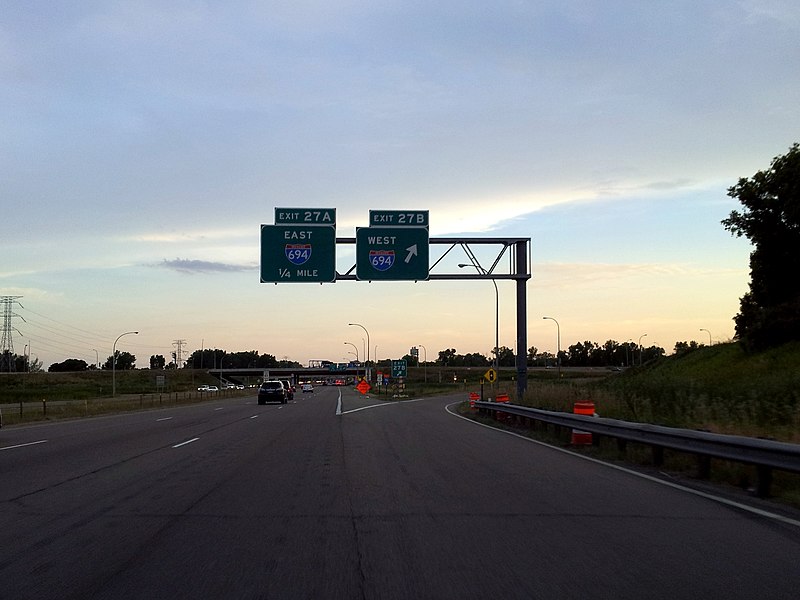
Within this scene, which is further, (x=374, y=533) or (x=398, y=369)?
(x=398, y=369)

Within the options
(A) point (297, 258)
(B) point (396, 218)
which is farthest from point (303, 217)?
(B) point (396, 218)

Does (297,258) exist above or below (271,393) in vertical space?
above

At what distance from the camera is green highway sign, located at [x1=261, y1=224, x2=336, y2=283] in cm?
3266

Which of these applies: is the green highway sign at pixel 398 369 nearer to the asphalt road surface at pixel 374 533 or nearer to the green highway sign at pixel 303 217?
the green highway sign at pixel 303 217

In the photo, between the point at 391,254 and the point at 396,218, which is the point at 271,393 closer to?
the point at 391,254

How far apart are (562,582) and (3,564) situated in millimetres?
5294

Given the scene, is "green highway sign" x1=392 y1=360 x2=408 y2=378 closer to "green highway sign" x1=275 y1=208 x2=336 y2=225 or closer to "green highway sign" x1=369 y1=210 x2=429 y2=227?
"green highway sign" x1=369 y1=210 x2=429 y2=227

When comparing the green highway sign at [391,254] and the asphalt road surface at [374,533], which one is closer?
the asphalt road surface at [374,533]

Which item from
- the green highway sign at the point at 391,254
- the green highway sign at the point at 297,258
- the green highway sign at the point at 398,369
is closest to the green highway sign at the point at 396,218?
the green highway sign at the point at 391,254

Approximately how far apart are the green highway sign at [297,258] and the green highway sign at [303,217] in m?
0.48

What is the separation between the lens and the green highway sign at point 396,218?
3327 cm

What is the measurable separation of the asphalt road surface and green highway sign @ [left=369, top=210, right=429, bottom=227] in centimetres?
1760

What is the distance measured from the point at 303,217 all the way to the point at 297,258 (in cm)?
184

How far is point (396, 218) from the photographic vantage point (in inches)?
1312
